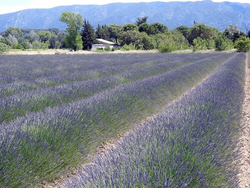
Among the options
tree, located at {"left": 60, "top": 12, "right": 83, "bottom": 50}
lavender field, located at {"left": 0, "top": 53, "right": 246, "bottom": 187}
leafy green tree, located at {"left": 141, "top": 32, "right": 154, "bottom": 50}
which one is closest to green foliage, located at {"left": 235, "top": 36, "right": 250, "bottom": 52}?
leafy green tree, located at {"left": 141, "top": 32, "right": 154, "bottom": 50}

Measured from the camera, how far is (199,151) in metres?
2.09

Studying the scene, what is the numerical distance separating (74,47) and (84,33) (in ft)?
23.9

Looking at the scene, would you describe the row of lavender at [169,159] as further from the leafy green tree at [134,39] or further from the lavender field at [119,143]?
the leafy green tree at [134,39]

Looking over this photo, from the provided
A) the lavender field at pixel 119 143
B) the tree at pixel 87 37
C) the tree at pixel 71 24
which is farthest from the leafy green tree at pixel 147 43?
the lavender field at pixel 119 143

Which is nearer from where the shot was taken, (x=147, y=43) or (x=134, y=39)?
(x=147, y=43)

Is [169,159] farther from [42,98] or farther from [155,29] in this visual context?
[155,29]

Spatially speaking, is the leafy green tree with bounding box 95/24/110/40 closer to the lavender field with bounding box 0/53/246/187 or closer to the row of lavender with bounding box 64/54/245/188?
the lavender field with bounding box 0/53/246/187

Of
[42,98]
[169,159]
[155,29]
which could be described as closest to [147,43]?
[155,29]

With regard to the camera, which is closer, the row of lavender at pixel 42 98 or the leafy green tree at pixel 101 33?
the row of lavender at pixel 42 98

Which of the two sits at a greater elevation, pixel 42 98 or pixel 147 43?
pixel 147 43

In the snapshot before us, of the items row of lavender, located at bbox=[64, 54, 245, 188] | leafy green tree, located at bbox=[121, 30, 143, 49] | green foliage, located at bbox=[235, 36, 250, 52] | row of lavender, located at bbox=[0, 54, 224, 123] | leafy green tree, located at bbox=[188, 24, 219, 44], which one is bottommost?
row of lavender, located at bbox=[0, 54, 224, 123]

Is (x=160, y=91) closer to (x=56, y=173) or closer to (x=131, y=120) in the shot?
(x=131, y=120)

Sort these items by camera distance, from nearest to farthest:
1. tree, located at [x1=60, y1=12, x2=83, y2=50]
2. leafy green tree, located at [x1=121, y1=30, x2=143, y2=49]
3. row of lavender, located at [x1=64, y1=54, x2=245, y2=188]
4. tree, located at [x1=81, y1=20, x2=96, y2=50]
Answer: row of lavender, located at [x1=64, y1=54, x2=245, y2=188], leafy green tree, located at [x1=121, y1=30, x2=143, y2=49], tree, located at [x1=60, y1=12, x2=83, y2=50], tree, located at [x1=81, y1=20, x2=96, y2=50]

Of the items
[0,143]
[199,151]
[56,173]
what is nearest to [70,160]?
[56,173]
